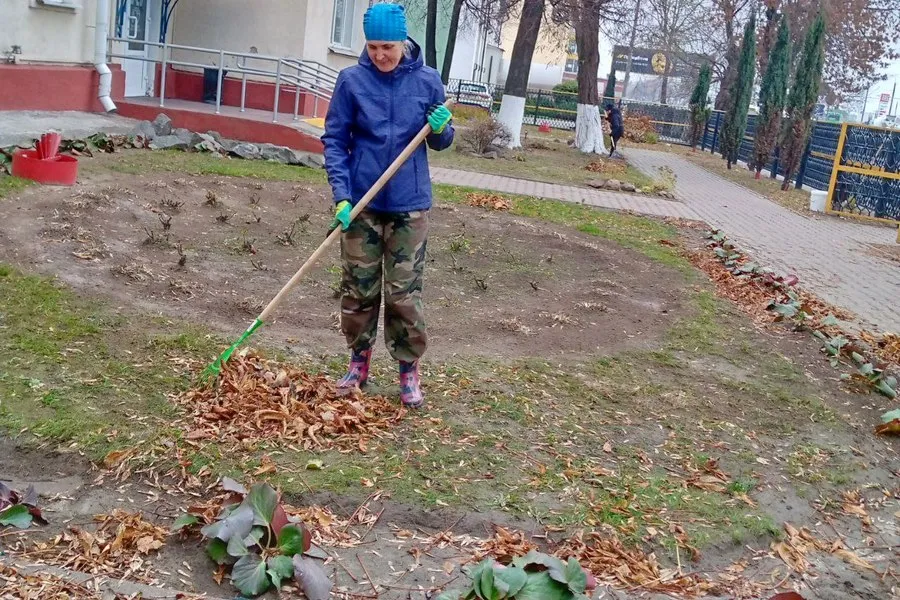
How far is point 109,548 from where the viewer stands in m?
2.82

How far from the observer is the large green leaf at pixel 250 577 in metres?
2.65

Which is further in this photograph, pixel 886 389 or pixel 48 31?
pixel 48 31

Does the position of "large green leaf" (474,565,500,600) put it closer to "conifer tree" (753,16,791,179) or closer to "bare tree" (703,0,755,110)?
"conifer tree" (753,16,791,179)

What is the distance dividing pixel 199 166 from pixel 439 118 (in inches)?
266

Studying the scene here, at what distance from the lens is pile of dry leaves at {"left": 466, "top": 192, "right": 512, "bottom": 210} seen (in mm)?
10297

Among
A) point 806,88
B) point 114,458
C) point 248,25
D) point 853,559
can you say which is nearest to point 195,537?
point 114,458

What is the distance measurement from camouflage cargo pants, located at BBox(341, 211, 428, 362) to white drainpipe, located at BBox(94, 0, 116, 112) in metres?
9.48

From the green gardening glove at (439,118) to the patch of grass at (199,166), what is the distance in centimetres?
591

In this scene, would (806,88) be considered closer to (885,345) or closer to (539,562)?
(885,345)

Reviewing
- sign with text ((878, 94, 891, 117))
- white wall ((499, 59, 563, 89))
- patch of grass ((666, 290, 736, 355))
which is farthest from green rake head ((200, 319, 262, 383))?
sign with text ((878, 94, 891, 117))

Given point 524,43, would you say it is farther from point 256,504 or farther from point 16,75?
point 256,504

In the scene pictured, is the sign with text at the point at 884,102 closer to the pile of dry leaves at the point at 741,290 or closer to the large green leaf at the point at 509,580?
the pile of dry leaves at the point at 741,290

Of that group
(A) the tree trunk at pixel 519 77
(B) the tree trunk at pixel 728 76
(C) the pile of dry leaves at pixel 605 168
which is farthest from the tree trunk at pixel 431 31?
(B) the tree trunk at pixel 728 76

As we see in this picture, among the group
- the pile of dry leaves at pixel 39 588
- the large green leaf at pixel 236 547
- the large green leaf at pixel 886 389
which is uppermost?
the large green leaf at pixel 886 389
